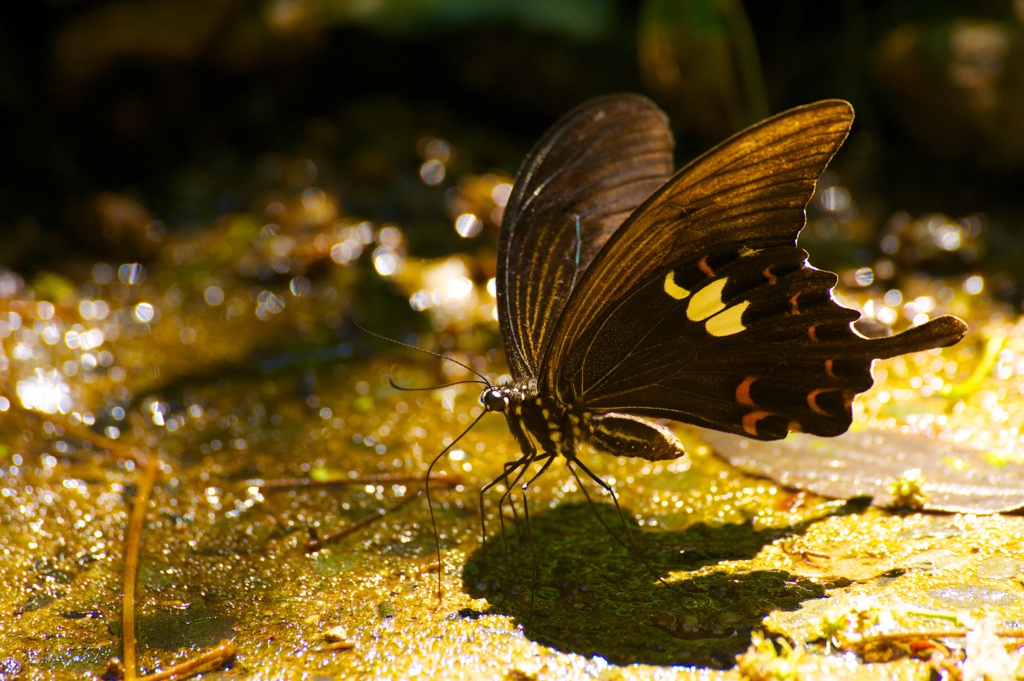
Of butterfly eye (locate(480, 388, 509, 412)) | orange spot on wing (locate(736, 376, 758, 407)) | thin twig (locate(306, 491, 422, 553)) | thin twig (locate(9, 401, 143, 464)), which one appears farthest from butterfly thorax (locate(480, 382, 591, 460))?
thin twig (locate(9, 401, 143, 464))

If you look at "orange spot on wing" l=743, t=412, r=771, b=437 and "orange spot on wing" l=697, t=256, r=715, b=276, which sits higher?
"orange spot on wing" l=697, t=256, r=715, b=276

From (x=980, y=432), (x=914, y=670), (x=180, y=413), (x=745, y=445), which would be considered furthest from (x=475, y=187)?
(x=914, y=670)

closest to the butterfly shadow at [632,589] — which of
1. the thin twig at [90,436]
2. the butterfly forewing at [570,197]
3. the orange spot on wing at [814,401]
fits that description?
the orange spot on wing at [814,401]

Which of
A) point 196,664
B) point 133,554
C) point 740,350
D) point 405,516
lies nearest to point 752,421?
point 740,350

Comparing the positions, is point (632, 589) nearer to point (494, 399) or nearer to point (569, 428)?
point (569, 428)

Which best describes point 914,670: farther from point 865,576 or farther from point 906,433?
point 906,433

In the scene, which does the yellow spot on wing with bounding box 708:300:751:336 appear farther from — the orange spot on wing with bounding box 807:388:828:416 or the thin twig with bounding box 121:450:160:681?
the thin twig with bounding box 121:450:160:681
